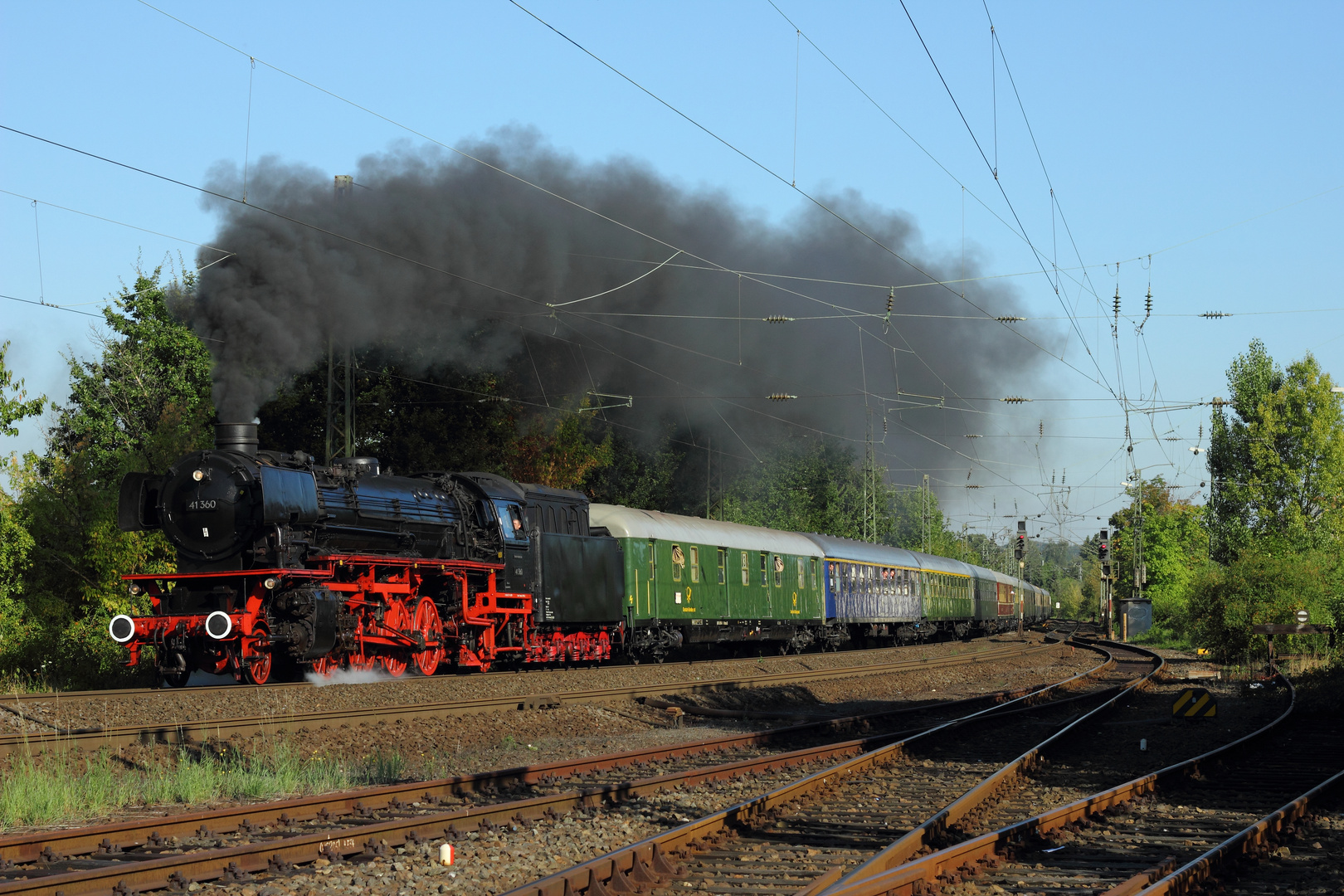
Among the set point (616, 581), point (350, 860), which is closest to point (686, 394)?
point (616, 581)

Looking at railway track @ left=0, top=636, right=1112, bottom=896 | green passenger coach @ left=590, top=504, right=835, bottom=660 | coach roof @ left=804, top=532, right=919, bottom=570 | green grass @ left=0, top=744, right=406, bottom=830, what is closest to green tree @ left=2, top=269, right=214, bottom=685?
green passenger coach @ left=590, top=504, right=835, bottom=660

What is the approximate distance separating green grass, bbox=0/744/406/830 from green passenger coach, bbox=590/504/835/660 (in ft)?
41.3

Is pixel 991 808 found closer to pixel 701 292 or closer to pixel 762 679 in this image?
pixel 762 679

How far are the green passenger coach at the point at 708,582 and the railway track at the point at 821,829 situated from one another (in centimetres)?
1114

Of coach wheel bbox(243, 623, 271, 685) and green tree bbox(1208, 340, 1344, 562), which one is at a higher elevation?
green tree bbox(1208, 340, 1344, 562)

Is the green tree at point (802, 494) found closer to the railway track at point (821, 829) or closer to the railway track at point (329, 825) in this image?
the railway track at point (821, 829)

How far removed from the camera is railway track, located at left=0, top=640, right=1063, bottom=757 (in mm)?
9938

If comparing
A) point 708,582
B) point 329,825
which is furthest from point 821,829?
point 708,582

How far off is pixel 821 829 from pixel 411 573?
432 inches

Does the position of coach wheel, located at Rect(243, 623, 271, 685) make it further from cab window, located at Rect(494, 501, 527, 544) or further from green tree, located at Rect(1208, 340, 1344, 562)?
green tree, located at Rect(1208, 340, 1344, 562)

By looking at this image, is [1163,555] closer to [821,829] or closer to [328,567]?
[328,567]

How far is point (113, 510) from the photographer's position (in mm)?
21234

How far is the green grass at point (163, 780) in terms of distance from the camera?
7.64m

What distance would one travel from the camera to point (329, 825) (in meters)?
7.16
